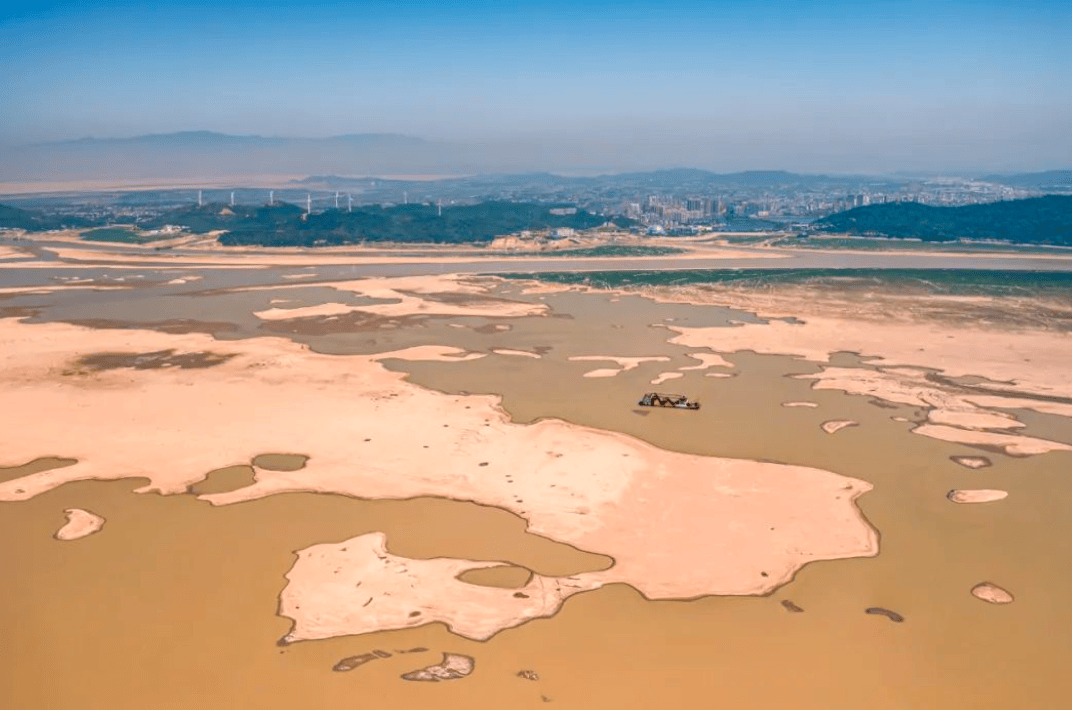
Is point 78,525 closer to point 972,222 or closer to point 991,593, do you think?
point 991,593

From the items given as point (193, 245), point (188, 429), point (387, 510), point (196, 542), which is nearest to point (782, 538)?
point (387, 510)

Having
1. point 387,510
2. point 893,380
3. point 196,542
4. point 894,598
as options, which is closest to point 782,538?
point 894,598

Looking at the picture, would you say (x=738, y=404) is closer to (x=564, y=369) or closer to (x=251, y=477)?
(x=564, y=369)

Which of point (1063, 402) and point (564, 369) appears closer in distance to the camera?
point (1063, 402)

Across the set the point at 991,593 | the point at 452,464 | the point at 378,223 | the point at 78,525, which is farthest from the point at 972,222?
the point at 78,525

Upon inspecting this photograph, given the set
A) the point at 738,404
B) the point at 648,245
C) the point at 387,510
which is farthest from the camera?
the point at 648,245

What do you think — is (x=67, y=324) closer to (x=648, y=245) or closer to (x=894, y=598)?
(x=894, y=598)

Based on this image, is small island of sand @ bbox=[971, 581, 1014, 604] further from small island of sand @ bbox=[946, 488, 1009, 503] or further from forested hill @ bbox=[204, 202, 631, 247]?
forested hill @ bbox=[204, 202, 631, 247]

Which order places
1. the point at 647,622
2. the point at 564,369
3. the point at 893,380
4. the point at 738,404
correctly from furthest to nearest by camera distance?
the point at 564,369 < the point at 893,380 < the point at 738,404 < the point at 647,622

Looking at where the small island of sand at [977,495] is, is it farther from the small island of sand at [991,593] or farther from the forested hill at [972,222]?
the forested hill at [972,222]
